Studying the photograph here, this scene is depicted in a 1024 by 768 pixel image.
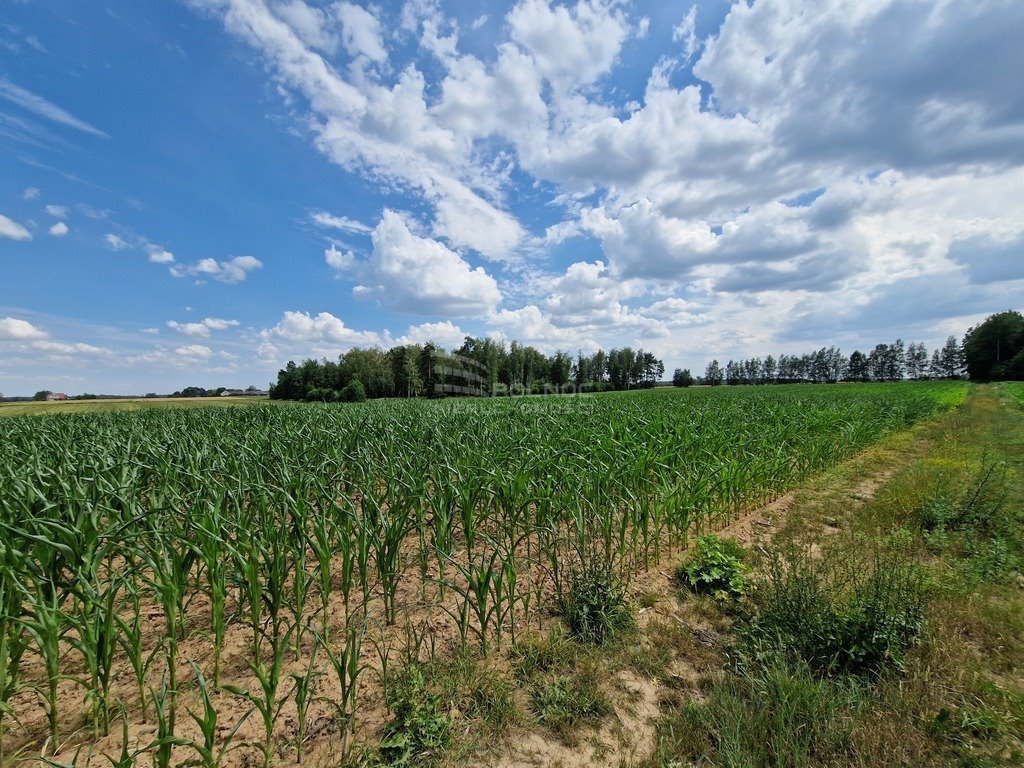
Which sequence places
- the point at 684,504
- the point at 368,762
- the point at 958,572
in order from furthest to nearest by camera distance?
the point at 684,504 → the point at 958,572 → the point at 368,762

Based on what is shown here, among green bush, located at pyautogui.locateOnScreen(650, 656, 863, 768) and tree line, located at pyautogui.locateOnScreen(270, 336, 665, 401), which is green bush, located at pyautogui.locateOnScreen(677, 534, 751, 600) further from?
tree line, located at pyautogui.locateOnScreen(270, 336, 665, 401)

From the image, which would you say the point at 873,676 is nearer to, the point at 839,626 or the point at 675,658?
the point at 839,626

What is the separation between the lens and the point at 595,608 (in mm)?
3744

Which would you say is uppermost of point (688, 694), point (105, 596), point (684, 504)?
point (105, 596)

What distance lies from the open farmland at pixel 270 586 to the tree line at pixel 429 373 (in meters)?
48.1

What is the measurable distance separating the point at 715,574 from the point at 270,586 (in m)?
4.14

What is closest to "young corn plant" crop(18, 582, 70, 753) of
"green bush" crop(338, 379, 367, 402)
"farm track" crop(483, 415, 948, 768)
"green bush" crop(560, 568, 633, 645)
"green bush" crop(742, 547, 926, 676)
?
"farm track" crop(483, 415, 948, 768)

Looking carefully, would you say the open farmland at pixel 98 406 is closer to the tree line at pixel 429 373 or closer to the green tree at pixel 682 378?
the tree line at pixel 429 373

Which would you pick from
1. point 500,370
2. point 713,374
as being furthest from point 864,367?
point 500,370

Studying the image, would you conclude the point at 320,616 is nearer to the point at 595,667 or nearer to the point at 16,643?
the point at 16,643

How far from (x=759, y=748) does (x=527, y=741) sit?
1.35m

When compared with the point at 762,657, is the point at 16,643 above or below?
above

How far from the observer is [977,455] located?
36.3ft

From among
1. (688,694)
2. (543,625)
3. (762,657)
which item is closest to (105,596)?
(543,625)
